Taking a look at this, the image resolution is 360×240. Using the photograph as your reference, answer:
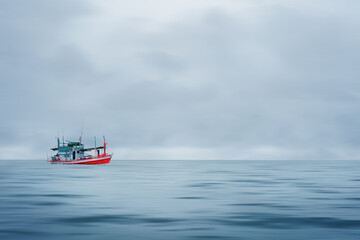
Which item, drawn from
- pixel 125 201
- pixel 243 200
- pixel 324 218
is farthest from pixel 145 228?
pixel 243 200

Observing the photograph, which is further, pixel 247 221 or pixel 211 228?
pixel 247 221

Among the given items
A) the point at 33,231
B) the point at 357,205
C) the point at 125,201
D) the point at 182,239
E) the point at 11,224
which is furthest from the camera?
the point at 125,201

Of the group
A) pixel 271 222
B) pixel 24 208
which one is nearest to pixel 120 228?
pixel 271 222

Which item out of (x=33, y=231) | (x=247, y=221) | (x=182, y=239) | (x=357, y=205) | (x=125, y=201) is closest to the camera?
(x=182, y=239)

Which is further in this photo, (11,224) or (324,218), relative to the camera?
(324,218)

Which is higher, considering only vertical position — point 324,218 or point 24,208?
point 24,208

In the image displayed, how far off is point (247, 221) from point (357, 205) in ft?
42.0

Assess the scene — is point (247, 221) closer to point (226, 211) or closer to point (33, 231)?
point (226, 211)

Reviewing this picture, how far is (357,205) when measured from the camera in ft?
111

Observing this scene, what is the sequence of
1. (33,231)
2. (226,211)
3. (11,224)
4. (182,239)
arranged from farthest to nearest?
(226,211) → (11,224) → (33,231) → (182,239)

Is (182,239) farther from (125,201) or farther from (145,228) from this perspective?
(125,201)

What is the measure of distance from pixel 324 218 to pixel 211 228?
823cm

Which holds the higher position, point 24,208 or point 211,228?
point 24,208

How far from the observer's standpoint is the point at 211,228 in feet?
77.0
